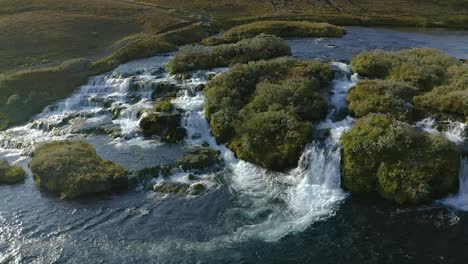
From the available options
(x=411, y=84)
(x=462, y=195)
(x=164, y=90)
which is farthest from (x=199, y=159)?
(x=411, y=84)

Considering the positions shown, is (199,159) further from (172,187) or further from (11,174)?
(11,174)

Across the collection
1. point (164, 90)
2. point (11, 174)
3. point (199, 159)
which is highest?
point (164, 90)

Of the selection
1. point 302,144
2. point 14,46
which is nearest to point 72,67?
point 14,46

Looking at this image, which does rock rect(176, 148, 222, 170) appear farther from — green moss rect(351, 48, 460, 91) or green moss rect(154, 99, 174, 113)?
green moss rect(351, 48, 460, 91)

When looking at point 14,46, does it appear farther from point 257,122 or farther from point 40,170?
point 257,122

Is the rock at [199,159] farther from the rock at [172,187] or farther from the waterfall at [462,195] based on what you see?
the waterfall at [462,195]

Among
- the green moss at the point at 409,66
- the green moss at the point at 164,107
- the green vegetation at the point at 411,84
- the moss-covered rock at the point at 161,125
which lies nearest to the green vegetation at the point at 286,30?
the green moss at the point at 409,66
